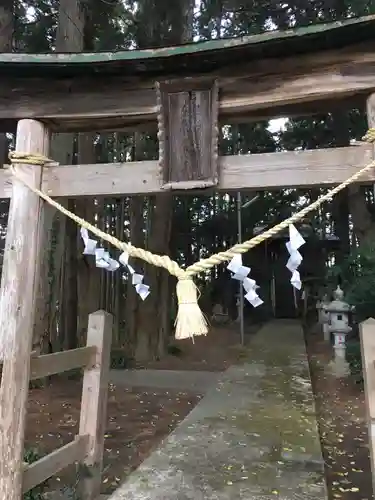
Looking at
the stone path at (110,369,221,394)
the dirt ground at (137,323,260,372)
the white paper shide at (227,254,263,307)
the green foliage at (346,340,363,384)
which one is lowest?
the stone path at (110,369,221,394)

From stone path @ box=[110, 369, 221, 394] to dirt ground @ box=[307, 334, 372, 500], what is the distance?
66.9 inches

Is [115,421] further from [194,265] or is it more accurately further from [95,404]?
[194,265]

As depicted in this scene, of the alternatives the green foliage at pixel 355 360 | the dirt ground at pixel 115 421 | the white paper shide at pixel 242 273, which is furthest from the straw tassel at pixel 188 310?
the green foliage at pixel 355 360

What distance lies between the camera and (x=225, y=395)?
592 cm

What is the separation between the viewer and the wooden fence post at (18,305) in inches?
106

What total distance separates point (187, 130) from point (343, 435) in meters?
4.03

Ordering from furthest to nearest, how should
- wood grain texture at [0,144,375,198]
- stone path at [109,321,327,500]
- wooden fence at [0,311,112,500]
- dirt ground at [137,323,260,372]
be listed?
dirt ground at [137,323,260,372] → wooden fence at [0,311,112,500] → stone path at [109,321,327,500] → wood grain texture at [0,144,375,198]

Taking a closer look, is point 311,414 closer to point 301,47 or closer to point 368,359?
point 368,359

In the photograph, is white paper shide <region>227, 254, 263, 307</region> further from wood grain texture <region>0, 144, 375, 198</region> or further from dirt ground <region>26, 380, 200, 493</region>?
dirt ground <region>26, 380, 200, 493</region>

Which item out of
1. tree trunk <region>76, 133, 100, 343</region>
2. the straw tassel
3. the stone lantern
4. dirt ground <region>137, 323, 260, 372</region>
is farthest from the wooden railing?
dirt ground <region>137, 323, 260, 372</region>

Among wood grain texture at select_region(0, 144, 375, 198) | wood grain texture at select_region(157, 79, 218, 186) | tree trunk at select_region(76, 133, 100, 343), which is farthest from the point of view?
tree trunk at select_region(76, 133, 100, 343)

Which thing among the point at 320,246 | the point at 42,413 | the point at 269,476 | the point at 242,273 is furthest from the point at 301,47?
the point at 320,246

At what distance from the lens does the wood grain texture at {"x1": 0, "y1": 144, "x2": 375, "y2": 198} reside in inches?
100

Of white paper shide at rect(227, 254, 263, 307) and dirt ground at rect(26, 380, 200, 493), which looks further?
dirt ground at rect(26, 380, 200, 493)
